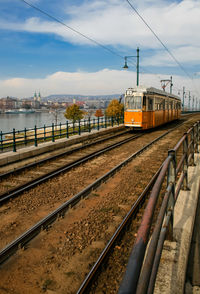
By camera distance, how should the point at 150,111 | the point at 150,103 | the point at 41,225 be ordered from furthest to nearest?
the point at 150,111 < the point at 150,103 < the point at 41,225

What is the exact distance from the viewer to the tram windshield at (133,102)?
18634mm

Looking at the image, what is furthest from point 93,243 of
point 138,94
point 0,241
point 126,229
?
point 138,94

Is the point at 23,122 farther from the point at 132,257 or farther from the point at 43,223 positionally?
the point at 132,257

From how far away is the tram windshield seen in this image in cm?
1863

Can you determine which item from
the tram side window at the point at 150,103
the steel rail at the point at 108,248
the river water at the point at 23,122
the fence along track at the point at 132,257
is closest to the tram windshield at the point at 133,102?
the tram side window at the point at 150,103

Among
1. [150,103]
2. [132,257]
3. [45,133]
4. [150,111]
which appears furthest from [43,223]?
[150,111]

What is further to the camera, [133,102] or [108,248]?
[133,102]

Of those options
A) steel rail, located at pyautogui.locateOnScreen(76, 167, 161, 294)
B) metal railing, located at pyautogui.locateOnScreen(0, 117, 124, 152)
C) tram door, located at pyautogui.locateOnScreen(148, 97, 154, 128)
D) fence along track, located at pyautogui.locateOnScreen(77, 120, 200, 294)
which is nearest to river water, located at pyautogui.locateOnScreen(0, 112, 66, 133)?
metal railing, located at pyautogui.locateOnScreen(0, 117, 124, 152)

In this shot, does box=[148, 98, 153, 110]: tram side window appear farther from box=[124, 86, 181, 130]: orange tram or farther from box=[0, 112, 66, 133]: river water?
box=[0, 112, 66, 133]: river water


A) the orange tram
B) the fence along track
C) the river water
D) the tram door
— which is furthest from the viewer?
the river water

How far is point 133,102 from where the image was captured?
18.9 m

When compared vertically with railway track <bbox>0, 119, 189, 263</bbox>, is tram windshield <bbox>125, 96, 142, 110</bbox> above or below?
above

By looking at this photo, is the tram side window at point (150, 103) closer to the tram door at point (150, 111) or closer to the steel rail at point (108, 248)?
the tram door at point (150, 111)

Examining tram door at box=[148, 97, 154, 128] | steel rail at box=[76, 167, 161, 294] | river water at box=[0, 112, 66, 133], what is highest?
tram door at box=[148, 97, 154, 128]
